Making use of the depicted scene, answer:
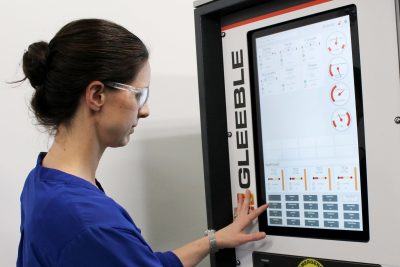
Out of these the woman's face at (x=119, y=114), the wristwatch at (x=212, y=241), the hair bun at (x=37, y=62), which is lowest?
the wristwatch at (x=212, y=241)

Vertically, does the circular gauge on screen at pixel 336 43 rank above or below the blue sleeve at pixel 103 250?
above

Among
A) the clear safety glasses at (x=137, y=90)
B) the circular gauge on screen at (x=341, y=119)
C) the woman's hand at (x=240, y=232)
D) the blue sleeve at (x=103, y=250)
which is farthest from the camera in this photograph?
the woman's hand at (x=240, y=232)

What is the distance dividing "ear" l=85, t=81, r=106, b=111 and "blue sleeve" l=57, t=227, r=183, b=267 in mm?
243

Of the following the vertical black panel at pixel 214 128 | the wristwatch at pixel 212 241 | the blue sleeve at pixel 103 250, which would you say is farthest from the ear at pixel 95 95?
the wristwatch at pixel 212 241

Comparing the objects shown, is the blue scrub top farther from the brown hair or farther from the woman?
the brown hair

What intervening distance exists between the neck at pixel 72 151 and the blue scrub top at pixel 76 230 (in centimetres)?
4

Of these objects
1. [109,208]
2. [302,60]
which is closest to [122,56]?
[109,208]

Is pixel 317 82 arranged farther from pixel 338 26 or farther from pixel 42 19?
pixel 42 19

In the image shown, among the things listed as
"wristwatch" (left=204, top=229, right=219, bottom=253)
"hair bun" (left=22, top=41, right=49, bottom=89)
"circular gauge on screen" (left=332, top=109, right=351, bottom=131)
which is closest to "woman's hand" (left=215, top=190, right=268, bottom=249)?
"wristwatch" (left=204, top=229, right=219, bottom=253)

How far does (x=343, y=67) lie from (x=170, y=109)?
66 cm

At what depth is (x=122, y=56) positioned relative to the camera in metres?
0.91

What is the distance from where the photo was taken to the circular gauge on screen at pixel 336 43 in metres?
1.02

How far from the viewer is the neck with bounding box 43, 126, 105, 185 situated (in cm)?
93

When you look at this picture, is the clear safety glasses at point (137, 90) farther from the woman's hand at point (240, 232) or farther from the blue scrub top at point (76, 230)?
the woman's hand at point (240, 232)
